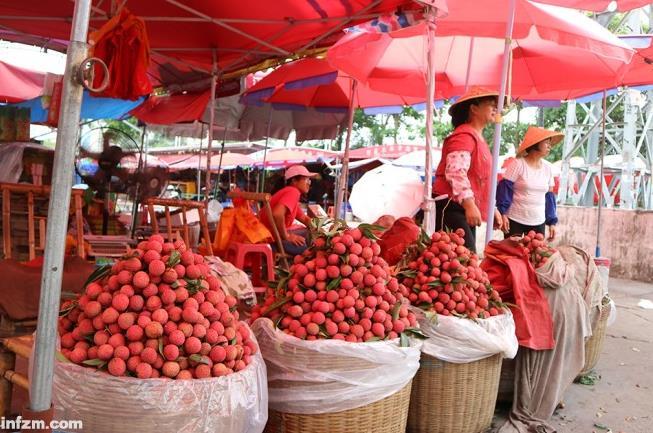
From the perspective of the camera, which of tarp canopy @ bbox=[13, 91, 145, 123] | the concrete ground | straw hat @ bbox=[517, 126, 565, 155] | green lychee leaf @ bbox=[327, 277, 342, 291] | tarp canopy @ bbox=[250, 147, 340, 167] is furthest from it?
tarp canopy @ bbox=[250, 147, 340, 167]

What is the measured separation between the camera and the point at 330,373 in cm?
222

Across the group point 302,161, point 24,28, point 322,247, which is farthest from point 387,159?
point 322,247

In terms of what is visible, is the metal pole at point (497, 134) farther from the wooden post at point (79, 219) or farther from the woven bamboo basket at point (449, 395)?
the wooden post at point (79, 219)

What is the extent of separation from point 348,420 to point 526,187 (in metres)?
3.44

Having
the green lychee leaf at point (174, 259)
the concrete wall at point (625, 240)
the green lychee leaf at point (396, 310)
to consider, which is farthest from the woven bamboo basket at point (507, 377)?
the concrete wall at point (625, 240)

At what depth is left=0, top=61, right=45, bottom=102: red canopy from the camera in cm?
730

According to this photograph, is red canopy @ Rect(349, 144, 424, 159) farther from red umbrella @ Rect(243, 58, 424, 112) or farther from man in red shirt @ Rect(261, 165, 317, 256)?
man in red shirt @ Rect(261, 165, 317, 256)

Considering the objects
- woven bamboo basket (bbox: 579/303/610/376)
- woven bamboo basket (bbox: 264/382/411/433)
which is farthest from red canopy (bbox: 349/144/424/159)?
woven bamboo basket (bbox: 264/382/411/433)

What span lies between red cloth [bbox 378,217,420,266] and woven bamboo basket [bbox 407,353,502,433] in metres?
0.91

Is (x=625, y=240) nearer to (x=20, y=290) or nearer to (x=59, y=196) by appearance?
(x=20, y=290)

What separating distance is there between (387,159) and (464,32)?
13.9 metres

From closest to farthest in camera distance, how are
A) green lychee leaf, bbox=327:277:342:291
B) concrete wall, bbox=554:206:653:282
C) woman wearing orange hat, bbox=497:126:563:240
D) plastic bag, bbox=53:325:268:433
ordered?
plastic bag, bbox=53:325:268:433, green lychee leaf, bbox=327:277:342:291, woman wearing orange hat, bbox=497:126:563:240, concrete wall, bbox=554:206:653:282

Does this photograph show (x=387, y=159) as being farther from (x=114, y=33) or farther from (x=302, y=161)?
(x=114, y=33)

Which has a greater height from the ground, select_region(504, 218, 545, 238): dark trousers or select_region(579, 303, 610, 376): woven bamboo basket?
select_region(504, 218, 545, 238): dark trousers
